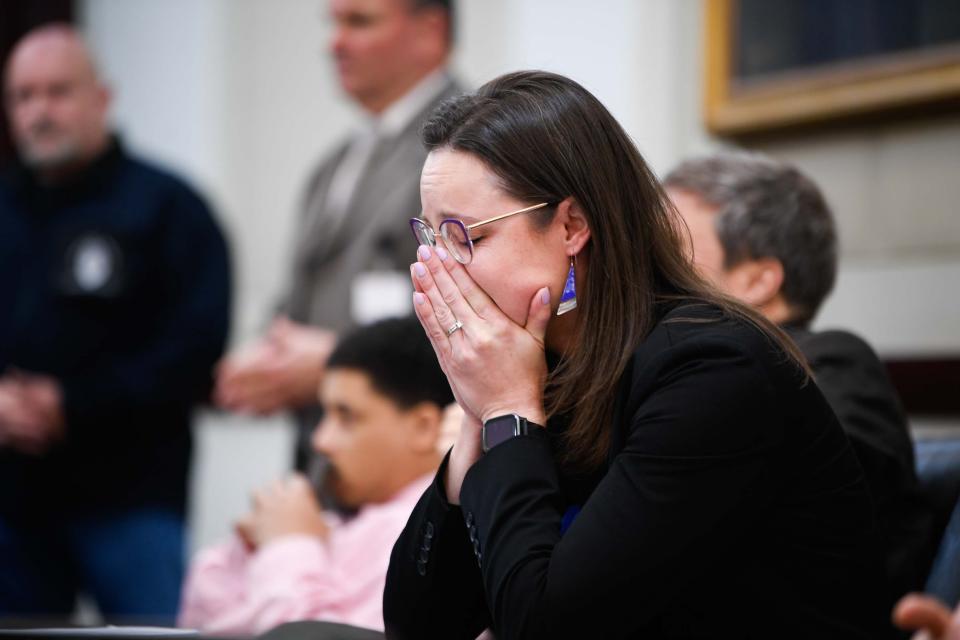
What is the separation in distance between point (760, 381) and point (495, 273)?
1.07ft

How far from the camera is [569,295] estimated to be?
4.85ft

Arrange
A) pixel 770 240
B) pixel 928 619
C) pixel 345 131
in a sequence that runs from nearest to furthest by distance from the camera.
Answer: pixel 928 619 < pixel 770 240 < pixel 345 131

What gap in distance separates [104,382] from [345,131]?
1.90 m

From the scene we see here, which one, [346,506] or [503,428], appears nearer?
[503,428]

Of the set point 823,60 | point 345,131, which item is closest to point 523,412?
point 823,60

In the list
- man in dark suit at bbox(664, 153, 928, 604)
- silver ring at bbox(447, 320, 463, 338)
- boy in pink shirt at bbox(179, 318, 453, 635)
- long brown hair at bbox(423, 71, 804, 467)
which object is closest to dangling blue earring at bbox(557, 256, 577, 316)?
long brown hair at bbox(423, 71, 804, 467)

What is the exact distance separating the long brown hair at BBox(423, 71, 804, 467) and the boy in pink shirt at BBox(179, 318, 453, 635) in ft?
2.72

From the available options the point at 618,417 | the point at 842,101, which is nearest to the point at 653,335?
the point at 618,417

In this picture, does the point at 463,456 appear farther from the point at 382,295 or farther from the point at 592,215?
the point at 382,295

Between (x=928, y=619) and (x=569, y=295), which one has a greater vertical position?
(x=569, y=295)

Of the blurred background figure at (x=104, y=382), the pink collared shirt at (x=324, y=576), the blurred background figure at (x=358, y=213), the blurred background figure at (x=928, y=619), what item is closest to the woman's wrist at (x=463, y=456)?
the blurred background figure at (x=928, y=619)

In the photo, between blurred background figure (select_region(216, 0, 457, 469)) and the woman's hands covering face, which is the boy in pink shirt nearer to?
blurred background figure (select_region(216, 0, 457, 469))

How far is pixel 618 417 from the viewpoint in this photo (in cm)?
139

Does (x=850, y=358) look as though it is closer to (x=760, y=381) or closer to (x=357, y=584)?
(x=760, y=381)
